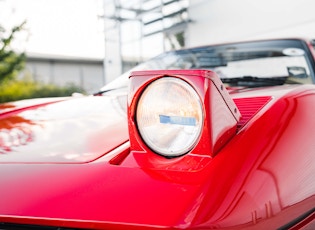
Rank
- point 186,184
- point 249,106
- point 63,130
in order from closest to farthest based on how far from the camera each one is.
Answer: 1. point 186,184
2. point 249,106
3. point 63,130

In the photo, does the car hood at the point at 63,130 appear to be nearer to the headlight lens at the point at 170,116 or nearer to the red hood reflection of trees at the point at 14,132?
the red hood reflection of trees at the point at 14,132

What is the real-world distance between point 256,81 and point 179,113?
1.08m

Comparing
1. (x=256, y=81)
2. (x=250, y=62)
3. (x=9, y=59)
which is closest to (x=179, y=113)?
(x=256, y=81)

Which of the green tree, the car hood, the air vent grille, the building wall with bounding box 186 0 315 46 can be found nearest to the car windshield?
the car hood

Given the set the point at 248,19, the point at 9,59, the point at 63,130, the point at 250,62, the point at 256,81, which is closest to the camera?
the point at 63,130

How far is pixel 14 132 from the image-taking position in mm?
1406

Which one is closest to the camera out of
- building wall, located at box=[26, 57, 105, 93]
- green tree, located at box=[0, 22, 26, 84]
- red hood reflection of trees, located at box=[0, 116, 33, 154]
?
red hood reflection of trees, located at box=[0, 116, 33, 154]

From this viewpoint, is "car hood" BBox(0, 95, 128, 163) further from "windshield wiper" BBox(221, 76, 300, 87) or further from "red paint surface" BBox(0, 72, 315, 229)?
"windshield wiper" BBox(221, 76, 300, 87)

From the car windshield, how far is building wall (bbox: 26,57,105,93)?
2277 cm

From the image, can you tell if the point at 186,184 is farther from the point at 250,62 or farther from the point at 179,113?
the point at 250,62

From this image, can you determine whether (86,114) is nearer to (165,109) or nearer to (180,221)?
(165,109)

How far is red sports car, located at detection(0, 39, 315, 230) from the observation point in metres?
0.85

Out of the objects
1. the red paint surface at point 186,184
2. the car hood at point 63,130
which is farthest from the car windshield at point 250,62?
the red paint surface at point 186,184

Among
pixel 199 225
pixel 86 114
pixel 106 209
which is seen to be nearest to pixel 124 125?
pixel 86 114
